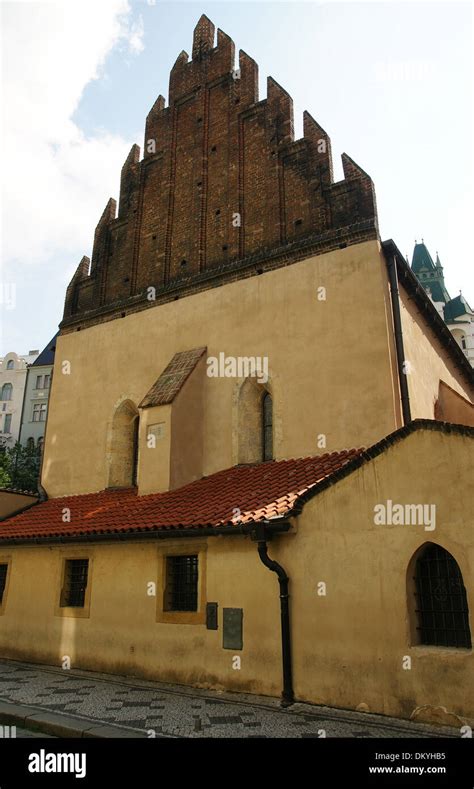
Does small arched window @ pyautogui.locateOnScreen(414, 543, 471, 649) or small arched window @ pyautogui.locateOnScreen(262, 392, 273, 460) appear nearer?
small arched window @ pyautogui.locateOnScreen(414, 543, 471, 649)

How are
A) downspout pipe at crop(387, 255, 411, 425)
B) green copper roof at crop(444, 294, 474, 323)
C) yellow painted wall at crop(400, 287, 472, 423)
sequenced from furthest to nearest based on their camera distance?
1. green copper roof at crop(444, 294, 474, 323)
2. yellow painted wall at crop(400, 287, 472, 423)
3. downspout pipe at crop(387, 255, 411, 425)

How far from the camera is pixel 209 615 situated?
864 centimetres

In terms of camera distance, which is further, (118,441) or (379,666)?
(118,441)

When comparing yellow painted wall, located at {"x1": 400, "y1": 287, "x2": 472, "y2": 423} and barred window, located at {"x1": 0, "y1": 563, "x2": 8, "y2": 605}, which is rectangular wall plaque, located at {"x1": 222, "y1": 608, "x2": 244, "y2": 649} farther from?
barred window, located at {"x1": 0, "y1": 563, "x2": 8, "y2": 605}

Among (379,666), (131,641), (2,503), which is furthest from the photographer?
(2,503)

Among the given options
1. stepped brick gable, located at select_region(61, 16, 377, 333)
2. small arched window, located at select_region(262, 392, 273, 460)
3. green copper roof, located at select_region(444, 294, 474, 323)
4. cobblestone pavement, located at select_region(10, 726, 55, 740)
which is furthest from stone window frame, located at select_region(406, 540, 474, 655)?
green copper roof, located at select_region(444, 294, 474, 323)

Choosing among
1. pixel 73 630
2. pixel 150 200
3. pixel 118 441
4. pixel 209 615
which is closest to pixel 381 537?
pixel 209 615

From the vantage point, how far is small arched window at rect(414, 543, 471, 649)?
6.53m

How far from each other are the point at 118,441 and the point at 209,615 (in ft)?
21.2

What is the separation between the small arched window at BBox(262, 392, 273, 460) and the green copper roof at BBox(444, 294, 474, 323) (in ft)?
183

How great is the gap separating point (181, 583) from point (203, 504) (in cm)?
141

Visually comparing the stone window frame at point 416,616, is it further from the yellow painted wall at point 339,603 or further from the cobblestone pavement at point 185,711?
the cobblestone pavement at point 185,711

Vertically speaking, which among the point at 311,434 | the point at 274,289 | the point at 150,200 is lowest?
the point at 311,434
